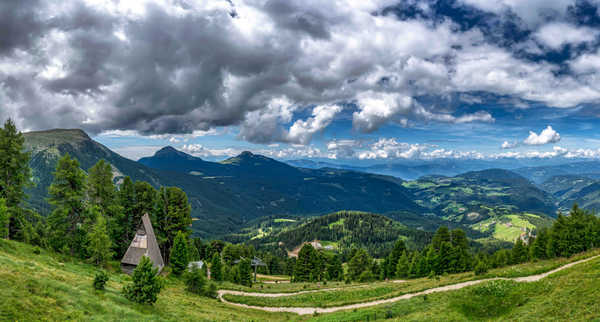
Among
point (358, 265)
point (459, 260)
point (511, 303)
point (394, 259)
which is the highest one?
point (511, 303)

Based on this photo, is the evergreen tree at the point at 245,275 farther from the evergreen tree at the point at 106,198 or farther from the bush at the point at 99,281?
the bush at the point at 99,281

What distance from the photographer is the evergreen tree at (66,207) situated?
128ft

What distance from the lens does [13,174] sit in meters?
37.2

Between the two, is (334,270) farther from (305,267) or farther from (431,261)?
(431,261)

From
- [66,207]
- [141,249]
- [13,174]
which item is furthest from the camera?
[141,249]

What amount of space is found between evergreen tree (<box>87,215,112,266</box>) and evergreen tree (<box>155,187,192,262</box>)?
534 inches

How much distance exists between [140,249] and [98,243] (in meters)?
7.61

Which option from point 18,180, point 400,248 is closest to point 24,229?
point 18,180

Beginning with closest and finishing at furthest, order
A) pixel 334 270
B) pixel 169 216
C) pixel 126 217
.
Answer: pixel 126 217 < pixel 169 216 < pixel 334 270

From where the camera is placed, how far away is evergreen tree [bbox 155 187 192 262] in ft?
177

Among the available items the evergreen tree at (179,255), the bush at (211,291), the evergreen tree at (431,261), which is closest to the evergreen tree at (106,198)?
the evergreen tree at (179,255)


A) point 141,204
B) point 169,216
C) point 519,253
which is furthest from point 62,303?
point 519,253

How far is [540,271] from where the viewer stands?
3278 cm

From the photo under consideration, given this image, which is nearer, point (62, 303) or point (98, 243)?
point (62, 303)
